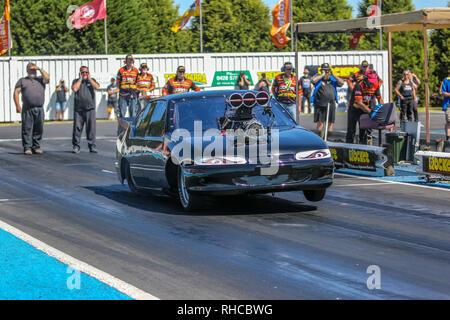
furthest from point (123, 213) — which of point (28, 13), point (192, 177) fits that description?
point (28, 13)

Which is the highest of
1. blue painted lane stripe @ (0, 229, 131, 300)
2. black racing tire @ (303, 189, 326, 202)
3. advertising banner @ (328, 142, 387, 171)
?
advertising banner @ (328, 142, 387, 171)

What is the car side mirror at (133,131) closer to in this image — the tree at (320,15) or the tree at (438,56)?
the tree at (438,56)

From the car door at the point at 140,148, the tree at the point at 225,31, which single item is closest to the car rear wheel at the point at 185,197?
the car door at the point at 140,148

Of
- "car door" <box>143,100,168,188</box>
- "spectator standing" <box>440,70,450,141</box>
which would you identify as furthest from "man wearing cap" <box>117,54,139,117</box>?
"car door" <box>143,100,168,188</box>

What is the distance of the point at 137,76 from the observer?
898 inches

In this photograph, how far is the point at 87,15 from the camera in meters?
40.6

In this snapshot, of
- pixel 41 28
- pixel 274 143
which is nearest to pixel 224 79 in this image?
pixel 41 28

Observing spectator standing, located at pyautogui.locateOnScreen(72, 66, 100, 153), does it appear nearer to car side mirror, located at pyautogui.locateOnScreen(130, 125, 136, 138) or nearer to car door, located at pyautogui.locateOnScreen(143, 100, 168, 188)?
car side mirror, located at pyautogui.locateOnScreen(130, 125, 136, 138)

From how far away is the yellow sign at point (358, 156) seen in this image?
14297 mm

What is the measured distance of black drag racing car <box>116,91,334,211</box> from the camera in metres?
9.65

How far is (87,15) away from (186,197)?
31.8 metres

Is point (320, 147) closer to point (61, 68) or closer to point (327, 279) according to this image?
point (327, 279)

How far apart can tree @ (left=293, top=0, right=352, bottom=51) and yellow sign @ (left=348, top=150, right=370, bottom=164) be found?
47.5 meters

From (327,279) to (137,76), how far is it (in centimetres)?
1682
